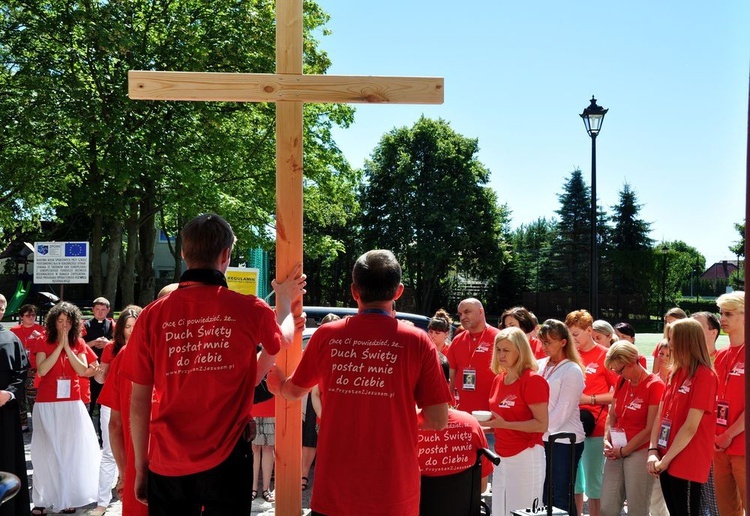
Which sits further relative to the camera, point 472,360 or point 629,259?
point 629,259

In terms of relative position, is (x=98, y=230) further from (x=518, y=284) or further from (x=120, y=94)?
(x=518, y=284)

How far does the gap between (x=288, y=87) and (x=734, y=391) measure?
3867 mm

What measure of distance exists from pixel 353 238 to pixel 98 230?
2154cm

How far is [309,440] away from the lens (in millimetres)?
7836

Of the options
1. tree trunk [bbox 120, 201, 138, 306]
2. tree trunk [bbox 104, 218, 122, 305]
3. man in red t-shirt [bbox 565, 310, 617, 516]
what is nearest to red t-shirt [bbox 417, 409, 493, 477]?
man in red t-shirt [bbox 565, 310, 617, 516]

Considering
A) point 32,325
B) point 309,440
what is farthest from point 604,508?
point 32,325

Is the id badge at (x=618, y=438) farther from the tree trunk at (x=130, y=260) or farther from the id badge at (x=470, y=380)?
the tree trunk at (x=130, y=260)

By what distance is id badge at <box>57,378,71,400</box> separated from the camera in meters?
7.22

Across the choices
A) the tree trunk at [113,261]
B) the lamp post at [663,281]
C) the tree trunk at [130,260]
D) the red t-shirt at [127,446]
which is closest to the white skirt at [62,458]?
the red t-shirt at [127,446]

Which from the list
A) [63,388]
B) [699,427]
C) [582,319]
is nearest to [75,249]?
[63,388]

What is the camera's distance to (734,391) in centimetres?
532

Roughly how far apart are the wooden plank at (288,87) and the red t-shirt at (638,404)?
3.36m

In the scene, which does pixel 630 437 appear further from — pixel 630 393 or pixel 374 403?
pixel 374 403

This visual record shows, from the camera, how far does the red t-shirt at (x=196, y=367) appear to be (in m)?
2.94
